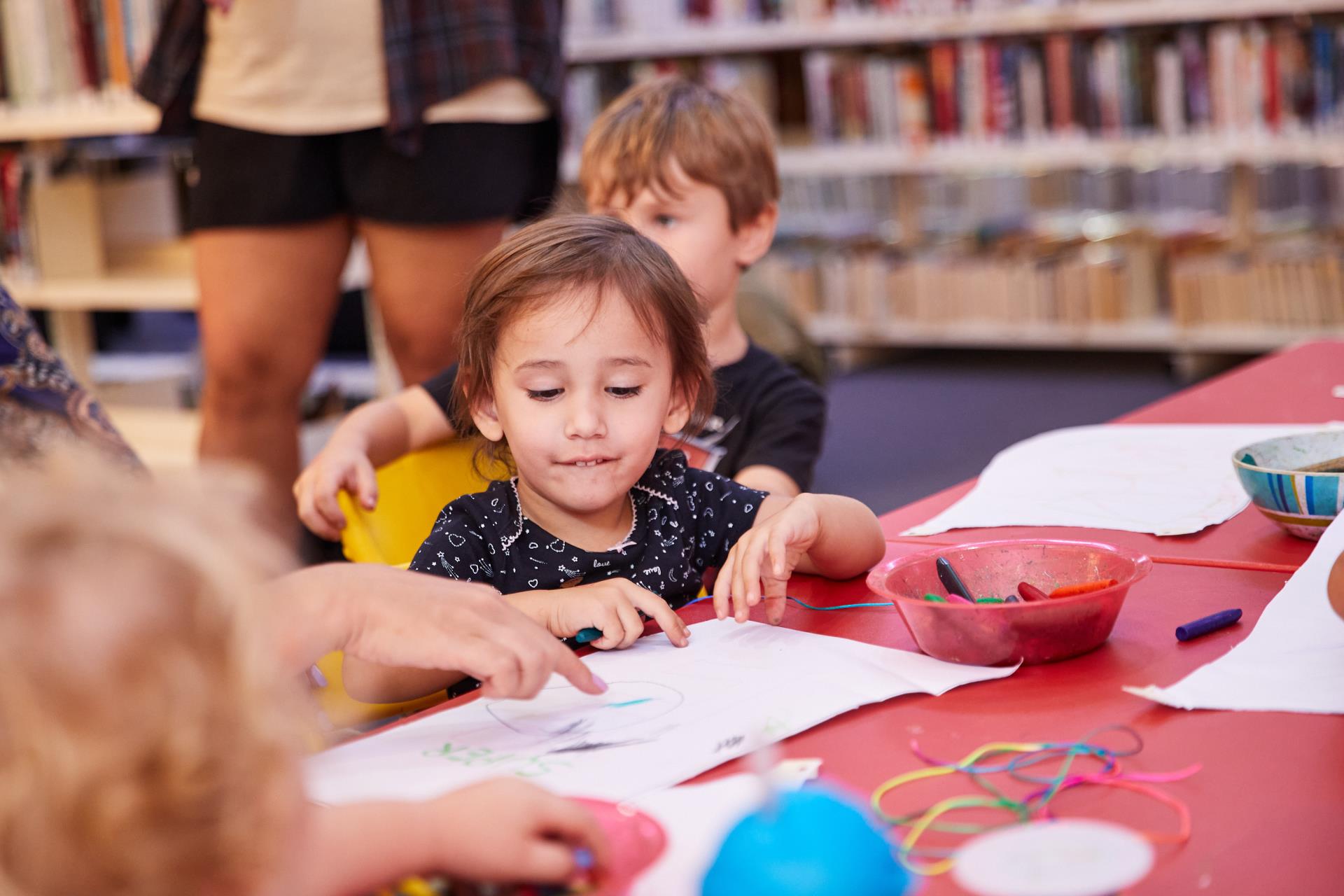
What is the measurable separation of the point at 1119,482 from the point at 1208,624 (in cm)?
42

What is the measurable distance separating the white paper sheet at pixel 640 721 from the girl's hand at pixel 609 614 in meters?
0.01

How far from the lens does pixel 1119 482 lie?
1326mm

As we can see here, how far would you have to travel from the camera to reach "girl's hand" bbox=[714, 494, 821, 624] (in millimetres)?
996

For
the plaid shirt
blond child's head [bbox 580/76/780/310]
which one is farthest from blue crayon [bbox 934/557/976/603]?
the plaid shirt

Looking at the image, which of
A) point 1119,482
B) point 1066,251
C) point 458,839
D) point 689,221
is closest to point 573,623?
point 458,839

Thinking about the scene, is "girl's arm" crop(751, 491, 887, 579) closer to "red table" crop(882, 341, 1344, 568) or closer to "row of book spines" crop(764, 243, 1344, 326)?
"red table" crop(882, 341, 1344, 568)

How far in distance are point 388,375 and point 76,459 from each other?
3019mm

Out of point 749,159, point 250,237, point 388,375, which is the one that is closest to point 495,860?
point 749,159

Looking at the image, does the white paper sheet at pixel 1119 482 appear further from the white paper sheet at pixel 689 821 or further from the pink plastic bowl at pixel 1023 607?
the white paper sheet at pixel 689 821

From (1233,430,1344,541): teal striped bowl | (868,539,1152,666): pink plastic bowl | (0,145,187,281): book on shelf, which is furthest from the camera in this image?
(0,145,187,281): book on shelf

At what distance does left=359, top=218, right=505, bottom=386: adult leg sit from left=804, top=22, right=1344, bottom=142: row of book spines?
2.72m

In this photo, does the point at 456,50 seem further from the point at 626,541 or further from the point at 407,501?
the point at 626,541

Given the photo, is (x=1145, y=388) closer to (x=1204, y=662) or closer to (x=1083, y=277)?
(x=1083, y=277)

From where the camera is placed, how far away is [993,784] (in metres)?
0.71
